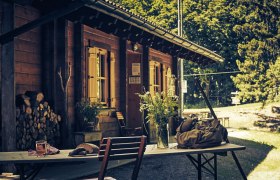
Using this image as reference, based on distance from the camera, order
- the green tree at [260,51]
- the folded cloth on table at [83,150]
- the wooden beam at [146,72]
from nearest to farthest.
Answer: the folded cloth on table at [83,150]
the wooden beam at [146,72]
the green tree at [260,51]

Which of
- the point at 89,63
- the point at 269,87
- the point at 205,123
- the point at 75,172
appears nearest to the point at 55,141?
the point at 75,172

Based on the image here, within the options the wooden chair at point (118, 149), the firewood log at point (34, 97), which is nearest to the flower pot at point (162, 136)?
the wooden chair at point (118, 149)

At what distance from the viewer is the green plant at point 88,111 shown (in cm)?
966

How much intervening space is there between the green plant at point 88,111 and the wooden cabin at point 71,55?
19cm

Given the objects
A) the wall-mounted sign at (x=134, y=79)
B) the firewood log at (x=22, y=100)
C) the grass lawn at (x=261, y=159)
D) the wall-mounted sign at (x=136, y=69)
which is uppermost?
the wall-mounted sign at (x=136, y=69)

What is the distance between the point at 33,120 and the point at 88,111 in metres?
1.90

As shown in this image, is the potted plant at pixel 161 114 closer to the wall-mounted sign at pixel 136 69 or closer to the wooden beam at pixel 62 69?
the wooden beam at pixel 62 69

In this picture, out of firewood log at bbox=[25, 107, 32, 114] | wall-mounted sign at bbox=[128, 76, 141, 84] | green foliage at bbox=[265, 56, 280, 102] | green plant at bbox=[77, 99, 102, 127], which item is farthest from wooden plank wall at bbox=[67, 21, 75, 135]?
green foliage at bbox=[265, 56, 280, 102]

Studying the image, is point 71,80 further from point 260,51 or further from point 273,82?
point 260,51

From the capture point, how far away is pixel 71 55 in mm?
9773

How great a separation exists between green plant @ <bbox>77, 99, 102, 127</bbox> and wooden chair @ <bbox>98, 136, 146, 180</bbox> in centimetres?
453

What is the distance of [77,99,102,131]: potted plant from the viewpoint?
9656 mm

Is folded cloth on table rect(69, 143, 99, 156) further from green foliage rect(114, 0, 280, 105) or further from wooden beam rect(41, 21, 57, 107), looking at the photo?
green foliage rect(114, 0, 280, 105)

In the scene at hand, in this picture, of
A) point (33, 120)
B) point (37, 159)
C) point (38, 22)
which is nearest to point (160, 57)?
point (33, 120)
